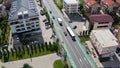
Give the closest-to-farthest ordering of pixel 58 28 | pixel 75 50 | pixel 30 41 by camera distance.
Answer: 1. pixel 75 50
2. pixel 30 41
3. pixel 58 28

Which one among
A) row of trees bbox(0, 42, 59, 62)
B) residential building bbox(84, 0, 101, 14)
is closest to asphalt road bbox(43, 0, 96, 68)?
row of trees bbox(0, 42, 59, 62)

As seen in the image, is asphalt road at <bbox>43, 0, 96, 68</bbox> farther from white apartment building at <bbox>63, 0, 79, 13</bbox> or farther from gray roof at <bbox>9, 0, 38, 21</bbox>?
gray roof at <bbox>9, 0, 38, 21</bbox>

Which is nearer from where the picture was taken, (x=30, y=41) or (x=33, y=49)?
(x=33, y=49)

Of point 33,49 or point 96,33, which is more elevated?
point 96,33

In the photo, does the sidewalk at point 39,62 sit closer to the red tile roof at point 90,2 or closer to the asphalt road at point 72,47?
the asphalt road at point 72,47

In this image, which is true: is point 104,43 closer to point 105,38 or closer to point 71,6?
point 105,38

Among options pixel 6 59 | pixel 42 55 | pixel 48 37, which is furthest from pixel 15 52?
pixel 48 37

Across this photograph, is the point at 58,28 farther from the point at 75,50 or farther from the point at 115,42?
the point at 115,42
